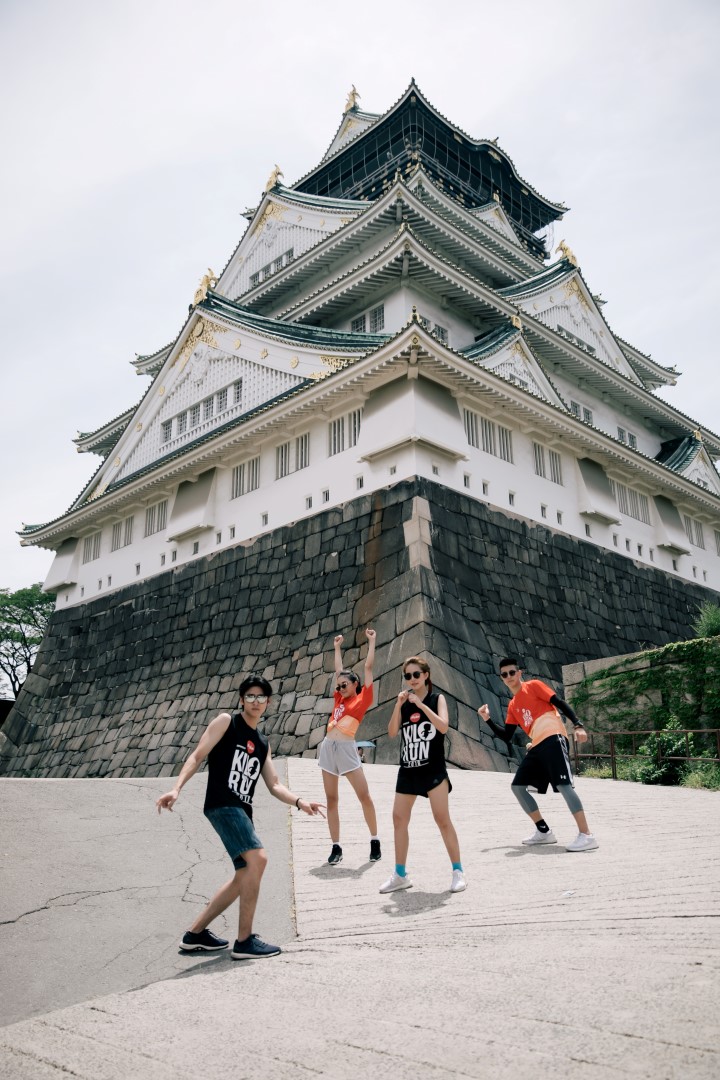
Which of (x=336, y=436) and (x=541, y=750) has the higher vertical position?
(x=336, y=436)

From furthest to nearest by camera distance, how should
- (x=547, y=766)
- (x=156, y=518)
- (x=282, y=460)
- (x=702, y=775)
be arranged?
(x=156, y=518) → (x=282, y=460) → (x=702, y=775) → (x=547, y=766)

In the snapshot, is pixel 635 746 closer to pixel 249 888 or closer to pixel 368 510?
pixel 368 510

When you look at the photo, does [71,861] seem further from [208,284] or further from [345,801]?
[208,284]

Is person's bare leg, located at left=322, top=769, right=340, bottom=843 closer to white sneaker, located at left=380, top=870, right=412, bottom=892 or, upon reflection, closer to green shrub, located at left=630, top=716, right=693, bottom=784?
white sneaker, located at left=380, top=870, right=412, bottom=892

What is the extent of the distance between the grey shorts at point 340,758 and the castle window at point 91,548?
17896 millimetres

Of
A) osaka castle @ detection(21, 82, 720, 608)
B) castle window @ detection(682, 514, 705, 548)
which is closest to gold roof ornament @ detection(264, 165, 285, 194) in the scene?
osaka castle @ detection(21, 82, 720, 608)

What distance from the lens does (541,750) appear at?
702cm

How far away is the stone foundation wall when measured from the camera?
1463 cm

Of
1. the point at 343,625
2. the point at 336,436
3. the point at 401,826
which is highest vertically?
the point at 336,436

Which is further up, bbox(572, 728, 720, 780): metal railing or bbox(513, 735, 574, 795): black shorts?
bbox(572, 728, 720, 780): metal railing

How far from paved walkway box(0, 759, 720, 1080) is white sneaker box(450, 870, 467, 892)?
0.07 meters

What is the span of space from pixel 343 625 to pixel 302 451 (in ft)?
14.5

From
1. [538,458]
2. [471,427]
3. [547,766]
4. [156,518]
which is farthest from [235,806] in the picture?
[156,518]

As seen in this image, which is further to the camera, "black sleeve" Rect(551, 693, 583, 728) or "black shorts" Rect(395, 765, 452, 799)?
"black sleeve" Rect(551, 693, 583, 728)
